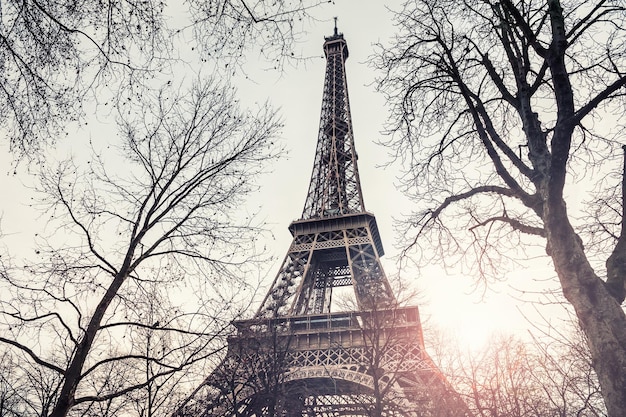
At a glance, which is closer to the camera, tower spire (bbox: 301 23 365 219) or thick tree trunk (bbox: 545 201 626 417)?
thick tree trunk (bbox: 545 201 626 417)

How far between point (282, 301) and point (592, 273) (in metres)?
24.5

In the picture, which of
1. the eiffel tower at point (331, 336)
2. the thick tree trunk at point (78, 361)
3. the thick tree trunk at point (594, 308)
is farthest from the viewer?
the eiffel tower at point (331, 336)

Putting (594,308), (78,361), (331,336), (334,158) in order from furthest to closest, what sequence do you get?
(334,158) < (331,336) < (78,361) < (594,308)

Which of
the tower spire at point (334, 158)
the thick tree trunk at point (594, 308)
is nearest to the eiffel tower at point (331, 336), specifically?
the tower spire at point (334, 158)

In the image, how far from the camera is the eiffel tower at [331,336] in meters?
15.6

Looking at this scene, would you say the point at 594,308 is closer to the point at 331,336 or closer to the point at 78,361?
the point at 78,361

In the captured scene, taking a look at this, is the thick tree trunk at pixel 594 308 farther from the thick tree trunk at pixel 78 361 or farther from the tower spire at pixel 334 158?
the tower spire at pixel 334 158

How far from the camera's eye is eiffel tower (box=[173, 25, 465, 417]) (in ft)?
51.1

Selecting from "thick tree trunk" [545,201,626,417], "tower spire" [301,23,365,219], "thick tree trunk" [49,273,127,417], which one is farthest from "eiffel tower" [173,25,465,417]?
"thick tree trunk" [545,201,626,417]

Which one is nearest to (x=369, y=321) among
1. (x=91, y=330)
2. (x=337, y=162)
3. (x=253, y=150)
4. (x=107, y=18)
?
(x=253, y=150)

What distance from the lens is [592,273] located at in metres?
3.82

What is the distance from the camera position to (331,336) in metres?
24.0

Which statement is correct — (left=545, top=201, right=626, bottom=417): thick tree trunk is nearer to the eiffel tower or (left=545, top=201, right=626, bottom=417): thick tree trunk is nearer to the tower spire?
the eiffel tower

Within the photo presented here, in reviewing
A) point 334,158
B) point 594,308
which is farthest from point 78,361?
point 334,158
